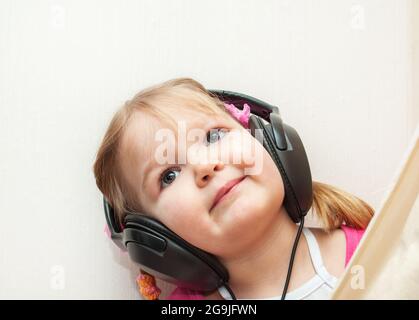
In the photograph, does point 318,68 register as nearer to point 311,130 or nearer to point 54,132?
point 311,130

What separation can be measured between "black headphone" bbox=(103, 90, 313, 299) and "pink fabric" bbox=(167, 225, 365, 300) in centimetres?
5

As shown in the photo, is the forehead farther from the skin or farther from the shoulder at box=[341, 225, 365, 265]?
the shoulder at box=[341, 225, 365, 265]

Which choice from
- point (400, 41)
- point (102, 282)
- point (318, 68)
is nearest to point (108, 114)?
point (102, 282)

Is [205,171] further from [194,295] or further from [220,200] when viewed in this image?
[194,295]

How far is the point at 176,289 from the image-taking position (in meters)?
0.86

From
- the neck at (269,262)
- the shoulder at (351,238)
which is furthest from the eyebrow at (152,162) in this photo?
the shoulder at (351,238)

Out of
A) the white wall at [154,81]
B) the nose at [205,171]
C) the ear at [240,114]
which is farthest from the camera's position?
the white wall at [154,81]

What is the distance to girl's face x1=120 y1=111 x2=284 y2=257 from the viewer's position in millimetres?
708

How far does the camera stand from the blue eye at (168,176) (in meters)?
0.74

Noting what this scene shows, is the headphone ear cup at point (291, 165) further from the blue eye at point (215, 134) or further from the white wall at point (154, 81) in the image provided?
the white wall at point (154, 81)

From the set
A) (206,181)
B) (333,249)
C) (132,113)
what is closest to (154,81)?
(132,113)

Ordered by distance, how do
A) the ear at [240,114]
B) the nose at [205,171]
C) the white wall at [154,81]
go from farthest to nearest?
the white wall at [154,81] < the ear at [240,114] < the nose at [205,171]
